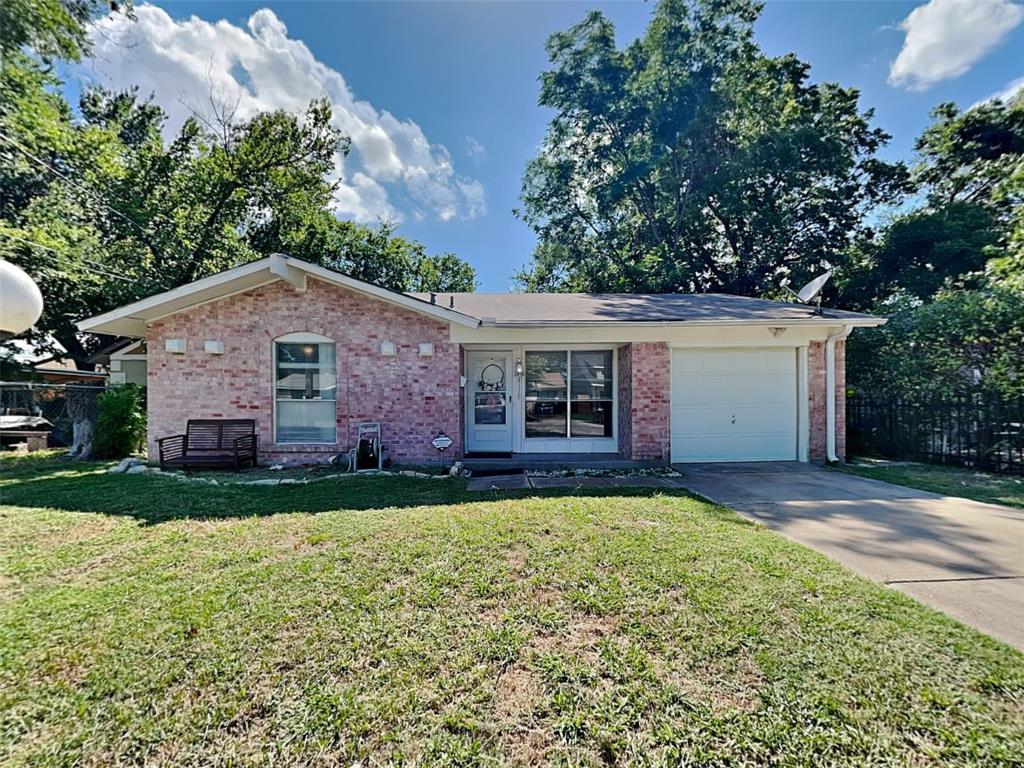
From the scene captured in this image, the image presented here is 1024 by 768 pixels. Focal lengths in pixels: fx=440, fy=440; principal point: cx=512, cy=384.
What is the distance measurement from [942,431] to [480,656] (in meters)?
11.1

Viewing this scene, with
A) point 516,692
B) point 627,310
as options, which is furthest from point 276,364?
point 516,692

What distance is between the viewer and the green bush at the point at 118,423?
9.96 m

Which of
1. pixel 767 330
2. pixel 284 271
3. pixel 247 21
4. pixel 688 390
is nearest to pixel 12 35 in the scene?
pixel 247 21

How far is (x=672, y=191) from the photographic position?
66.9 ft

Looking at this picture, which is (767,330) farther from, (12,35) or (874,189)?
(874,189)

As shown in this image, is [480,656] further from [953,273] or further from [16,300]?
[953,273]

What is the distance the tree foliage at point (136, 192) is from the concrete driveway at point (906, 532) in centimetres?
1526

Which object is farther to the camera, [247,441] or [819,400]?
[819,400]

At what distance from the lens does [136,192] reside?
50.6ft

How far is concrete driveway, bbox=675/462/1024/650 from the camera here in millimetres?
3412

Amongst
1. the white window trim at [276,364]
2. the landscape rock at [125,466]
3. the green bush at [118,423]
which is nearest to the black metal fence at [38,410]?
the green bush at [118,423]

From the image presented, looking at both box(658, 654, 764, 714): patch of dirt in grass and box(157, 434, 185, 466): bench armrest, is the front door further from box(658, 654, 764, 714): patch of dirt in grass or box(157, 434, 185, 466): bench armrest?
box(658, 654, 764, 714): patch of dirt in grass

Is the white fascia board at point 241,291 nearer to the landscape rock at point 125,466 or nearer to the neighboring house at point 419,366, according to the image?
the neighboring house at point 419,366

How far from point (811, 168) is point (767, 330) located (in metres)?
15.6
